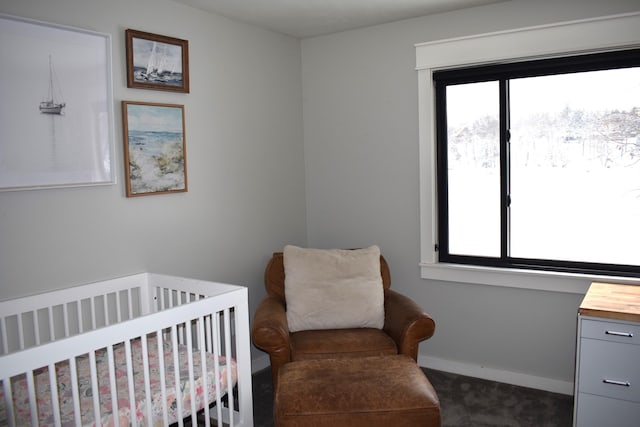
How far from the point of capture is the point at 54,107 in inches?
97.8

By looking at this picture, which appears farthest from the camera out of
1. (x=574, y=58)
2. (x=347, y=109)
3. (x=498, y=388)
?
(x=347, y=109)

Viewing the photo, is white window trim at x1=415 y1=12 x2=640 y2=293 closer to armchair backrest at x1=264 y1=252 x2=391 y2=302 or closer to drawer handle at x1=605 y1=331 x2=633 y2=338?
armchair backrest at x1=264 y1=252 x2=391 y2=302

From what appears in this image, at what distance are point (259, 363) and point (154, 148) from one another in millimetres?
1676

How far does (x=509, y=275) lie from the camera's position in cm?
334

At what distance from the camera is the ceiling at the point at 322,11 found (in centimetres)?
315

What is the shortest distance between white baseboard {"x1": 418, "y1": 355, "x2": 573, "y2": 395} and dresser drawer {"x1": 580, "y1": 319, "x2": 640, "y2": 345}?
96cm

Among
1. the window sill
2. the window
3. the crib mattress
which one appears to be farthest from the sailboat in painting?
the window sill

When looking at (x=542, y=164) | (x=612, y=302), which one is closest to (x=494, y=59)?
(x=542, y=164)

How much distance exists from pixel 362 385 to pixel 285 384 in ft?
1.13

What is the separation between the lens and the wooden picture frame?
282 cm

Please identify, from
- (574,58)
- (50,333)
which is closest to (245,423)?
(50,333)

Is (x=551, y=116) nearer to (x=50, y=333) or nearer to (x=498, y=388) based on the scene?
(x=498, y=388)

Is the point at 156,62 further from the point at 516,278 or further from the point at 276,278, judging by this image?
the point at 516,278

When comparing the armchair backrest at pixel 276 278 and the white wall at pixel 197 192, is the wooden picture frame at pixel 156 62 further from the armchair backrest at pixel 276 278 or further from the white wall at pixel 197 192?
the armchair backrest at pixel 276 278
